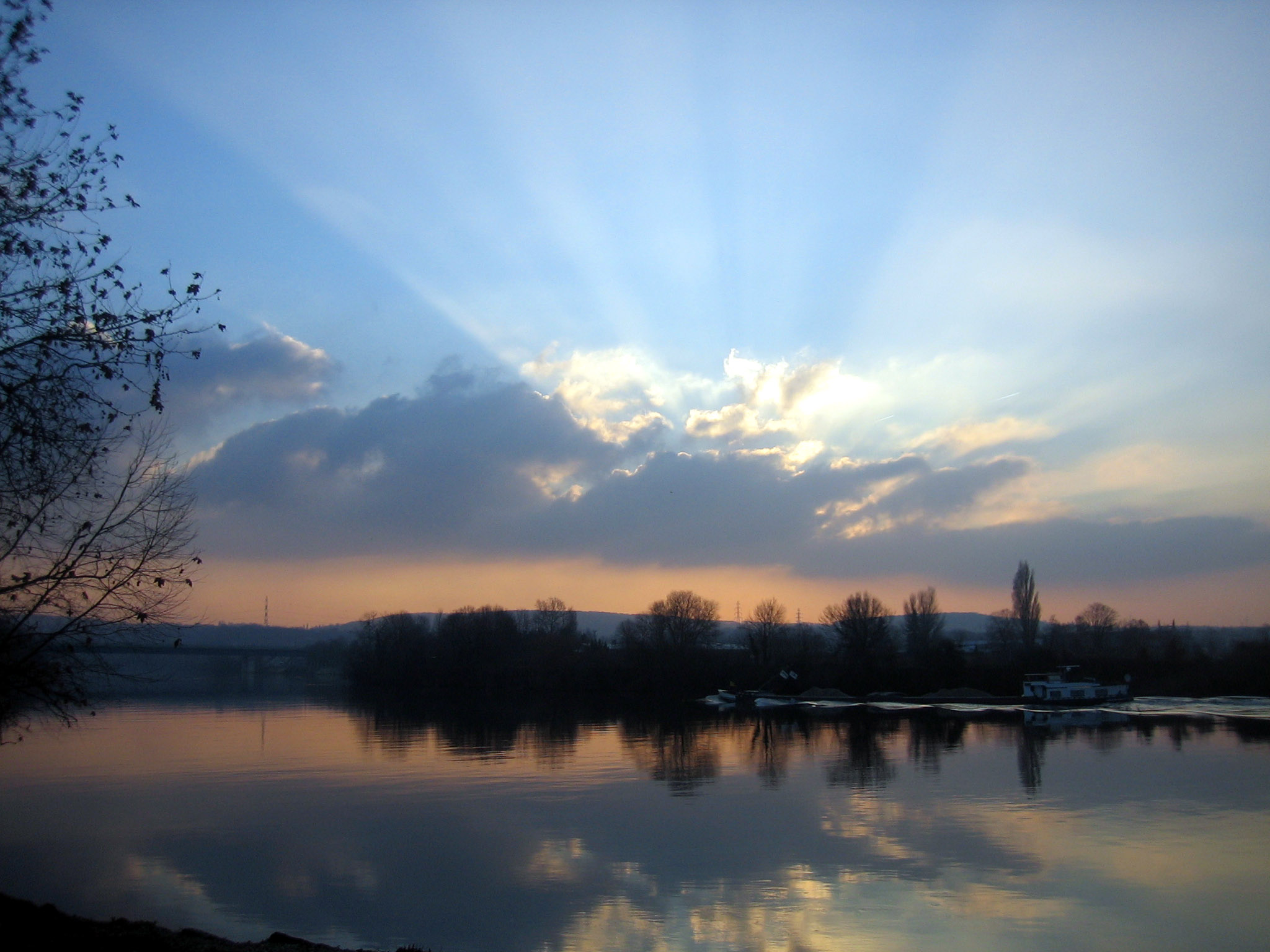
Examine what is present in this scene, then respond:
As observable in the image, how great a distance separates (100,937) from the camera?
10.1 meters

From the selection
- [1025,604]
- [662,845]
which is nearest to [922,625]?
[1025,604]

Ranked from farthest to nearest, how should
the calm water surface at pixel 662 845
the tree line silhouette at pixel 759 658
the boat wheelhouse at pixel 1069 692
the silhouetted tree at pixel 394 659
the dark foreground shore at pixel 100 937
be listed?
the silhouetted tree at pixel 394 659
the tree line silhouette at pixel 759 658
the boat wheelhouse at pixel 1069 692
the calm water surface at pixel 662 845
the dark foreground shore at pixel 100 937

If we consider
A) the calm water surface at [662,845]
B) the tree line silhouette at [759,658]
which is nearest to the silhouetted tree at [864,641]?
the tree line silhouette at [759,658]

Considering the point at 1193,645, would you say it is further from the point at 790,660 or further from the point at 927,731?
the point at 927,731

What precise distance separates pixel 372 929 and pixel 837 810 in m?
14.6

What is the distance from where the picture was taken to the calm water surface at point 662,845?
48.9ft

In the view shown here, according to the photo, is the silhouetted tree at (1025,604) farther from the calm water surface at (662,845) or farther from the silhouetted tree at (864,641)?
the calm water surface at (662,845)

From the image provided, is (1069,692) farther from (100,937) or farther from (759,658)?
(100,937)

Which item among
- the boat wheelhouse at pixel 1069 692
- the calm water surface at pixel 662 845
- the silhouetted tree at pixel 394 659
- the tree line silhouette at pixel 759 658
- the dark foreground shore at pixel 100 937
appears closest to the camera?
the dark foreground shore at pixel 100 937

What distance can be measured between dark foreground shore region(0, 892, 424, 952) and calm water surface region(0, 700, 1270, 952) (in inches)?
106

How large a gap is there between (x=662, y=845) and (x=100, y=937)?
1309 cm

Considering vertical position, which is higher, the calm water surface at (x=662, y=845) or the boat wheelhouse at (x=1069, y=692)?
the calm water surface at (x=662, y=845)

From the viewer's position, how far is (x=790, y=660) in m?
102

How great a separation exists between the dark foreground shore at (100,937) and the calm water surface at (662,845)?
268 cm
